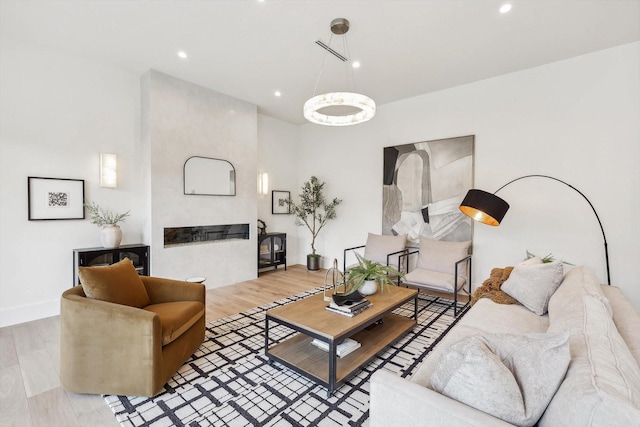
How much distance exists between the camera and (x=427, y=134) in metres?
4.62

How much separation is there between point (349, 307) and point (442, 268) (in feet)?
6.94

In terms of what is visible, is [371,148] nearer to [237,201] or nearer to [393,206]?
[393,206]

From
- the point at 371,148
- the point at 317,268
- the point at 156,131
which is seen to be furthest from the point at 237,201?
the point at 371,148

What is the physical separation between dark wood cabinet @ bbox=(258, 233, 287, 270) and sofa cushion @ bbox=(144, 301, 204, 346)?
2.87 m

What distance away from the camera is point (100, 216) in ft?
12.3

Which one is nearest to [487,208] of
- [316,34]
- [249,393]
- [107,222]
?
[316,34]

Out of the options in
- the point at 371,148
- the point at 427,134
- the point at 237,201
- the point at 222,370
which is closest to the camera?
the point at 222,370

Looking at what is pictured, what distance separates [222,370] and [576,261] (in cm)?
413

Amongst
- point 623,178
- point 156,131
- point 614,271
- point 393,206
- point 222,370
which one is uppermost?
point 156,131

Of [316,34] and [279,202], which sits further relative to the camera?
[279,202]

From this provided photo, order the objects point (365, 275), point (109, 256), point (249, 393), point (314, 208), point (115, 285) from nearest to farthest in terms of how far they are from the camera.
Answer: point (249, 393) → point (115, 285) → point (365, 275) → point (109, 256) → point (314, 208)

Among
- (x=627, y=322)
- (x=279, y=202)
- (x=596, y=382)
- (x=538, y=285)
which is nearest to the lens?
(x=596, y=382)

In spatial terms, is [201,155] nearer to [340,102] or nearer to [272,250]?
[272,250]

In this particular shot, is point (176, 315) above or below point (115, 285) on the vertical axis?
below
